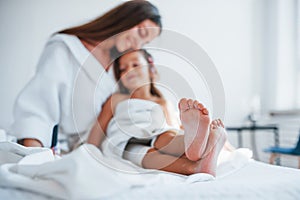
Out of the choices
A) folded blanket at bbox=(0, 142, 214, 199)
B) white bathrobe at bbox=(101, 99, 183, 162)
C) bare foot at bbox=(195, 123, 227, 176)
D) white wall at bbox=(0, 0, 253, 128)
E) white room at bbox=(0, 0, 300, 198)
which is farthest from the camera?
white room at bbox=(0, 0, 300, 198)

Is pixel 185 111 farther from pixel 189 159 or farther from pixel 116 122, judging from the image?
pixel 116 122

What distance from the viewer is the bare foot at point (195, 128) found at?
0.90m

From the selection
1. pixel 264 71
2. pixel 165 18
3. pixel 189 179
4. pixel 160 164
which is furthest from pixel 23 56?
pixel 264 71

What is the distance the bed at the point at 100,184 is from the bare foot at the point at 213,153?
51mm

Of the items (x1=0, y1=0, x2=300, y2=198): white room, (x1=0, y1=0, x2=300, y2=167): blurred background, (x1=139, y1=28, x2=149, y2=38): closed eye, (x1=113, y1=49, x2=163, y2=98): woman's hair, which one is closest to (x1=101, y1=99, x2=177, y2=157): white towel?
(x1=113, y1=49, x2=163, y2=98): woman's hair

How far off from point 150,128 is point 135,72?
1.27ft

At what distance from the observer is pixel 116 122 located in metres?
1.42

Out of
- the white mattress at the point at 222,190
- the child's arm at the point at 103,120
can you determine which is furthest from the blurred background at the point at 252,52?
the white mattress at the point at 222,190

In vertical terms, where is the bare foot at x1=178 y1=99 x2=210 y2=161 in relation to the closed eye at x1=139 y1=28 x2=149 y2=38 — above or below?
below

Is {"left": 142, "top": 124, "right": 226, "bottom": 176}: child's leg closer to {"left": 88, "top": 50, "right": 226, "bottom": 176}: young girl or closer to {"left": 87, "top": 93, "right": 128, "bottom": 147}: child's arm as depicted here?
{"left": 88, "top": 50, "right": 226, "bottom": 176}: young girl

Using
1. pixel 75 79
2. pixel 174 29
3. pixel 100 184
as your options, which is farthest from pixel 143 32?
pixel 100 184

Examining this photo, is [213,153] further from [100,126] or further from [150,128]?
[100,126]

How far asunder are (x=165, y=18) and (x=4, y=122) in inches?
56.4

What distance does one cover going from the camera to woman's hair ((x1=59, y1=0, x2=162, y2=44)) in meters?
1.65
